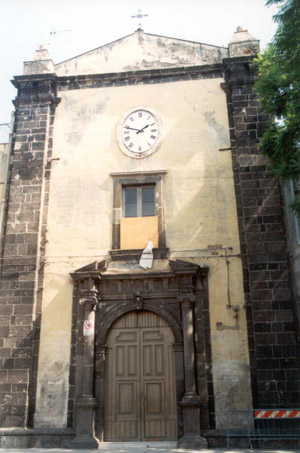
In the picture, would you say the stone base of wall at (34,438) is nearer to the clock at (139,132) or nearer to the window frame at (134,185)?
the window frame at (134,185)

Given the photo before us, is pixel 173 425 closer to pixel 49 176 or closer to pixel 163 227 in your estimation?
pixel 163 227

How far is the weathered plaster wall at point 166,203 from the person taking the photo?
34.6ft

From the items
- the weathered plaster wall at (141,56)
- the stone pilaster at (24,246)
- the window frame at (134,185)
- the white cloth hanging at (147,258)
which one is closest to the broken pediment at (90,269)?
the window frame at (134,185)

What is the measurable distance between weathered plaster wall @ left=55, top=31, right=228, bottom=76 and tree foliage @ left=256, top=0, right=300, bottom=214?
2881 millimetres

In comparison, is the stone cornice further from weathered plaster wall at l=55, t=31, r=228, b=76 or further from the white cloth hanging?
the white cloth hanging

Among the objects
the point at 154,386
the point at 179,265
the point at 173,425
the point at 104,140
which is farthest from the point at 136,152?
the point at 173,425

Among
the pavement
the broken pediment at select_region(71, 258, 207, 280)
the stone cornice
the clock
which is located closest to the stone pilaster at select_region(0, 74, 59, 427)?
the stone cornice

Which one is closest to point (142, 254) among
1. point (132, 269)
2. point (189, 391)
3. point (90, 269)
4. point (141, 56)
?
point (132, 269)

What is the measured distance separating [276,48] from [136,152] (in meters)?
4.32

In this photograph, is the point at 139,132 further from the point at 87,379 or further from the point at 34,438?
the point at 34,438

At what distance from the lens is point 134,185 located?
12102 millimetres

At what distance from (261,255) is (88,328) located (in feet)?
13.6

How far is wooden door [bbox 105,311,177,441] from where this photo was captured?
33.4 feet

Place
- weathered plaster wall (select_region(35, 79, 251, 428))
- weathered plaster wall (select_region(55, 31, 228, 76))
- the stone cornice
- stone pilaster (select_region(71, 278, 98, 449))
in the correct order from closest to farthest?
stone pilaster (select_region(71, 278, 98, 449)), weathered plaster wall (select_region(35, 79, 251, 428)), the stone cornice, weathered plaster wall (select_region(55, 31, 228, 76))
